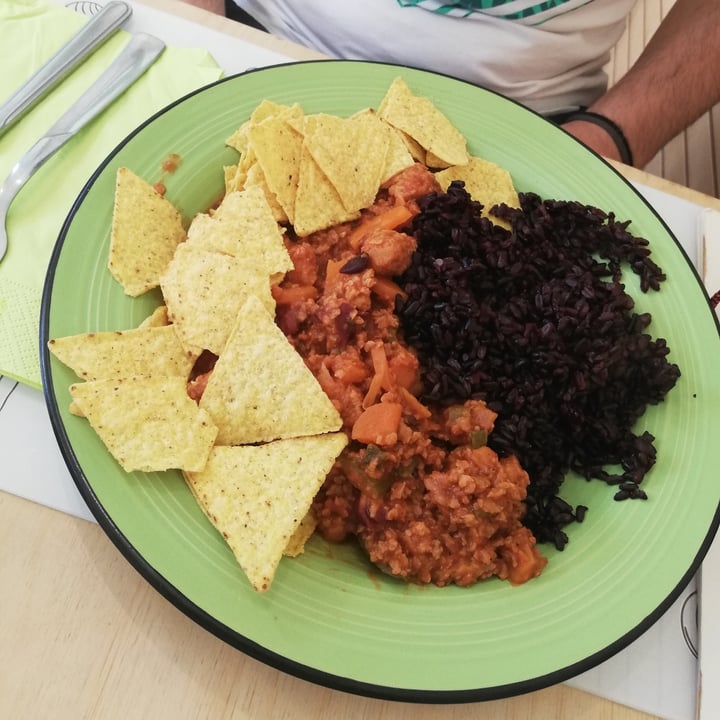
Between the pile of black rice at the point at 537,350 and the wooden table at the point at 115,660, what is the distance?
1.65 ft

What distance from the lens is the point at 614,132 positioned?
8.05ft

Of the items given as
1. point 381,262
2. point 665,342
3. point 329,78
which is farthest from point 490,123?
point 665,342

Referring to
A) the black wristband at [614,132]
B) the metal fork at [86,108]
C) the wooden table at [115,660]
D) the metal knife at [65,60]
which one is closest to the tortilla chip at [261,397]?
the wooden table at [115,660]

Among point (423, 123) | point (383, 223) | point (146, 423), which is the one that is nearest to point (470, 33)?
point (423, 123)

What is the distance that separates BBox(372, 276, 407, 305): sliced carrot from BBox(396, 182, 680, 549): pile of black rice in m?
0.03

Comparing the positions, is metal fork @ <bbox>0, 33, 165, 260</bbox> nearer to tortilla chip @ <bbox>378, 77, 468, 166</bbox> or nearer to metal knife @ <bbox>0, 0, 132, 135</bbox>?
metal knife @ <bbox>0, 0, 132, 135</bbox>

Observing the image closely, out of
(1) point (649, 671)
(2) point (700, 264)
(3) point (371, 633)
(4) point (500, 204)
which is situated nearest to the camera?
(3) point (371, 633)

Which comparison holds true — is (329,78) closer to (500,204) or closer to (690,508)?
(500,204)

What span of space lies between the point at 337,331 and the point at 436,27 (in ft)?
3.80

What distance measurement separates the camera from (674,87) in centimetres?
260

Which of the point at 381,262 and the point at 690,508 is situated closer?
the point at 690,508

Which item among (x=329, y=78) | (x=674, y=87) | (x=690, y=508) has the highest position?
(x=329, y=78)

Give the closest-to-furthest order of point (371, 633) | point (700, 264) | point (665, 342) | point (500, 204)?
point (371, 633)
point (665, 342)
point (500, 204)
point (700, 264)

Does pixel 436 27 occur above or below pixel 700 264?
above
